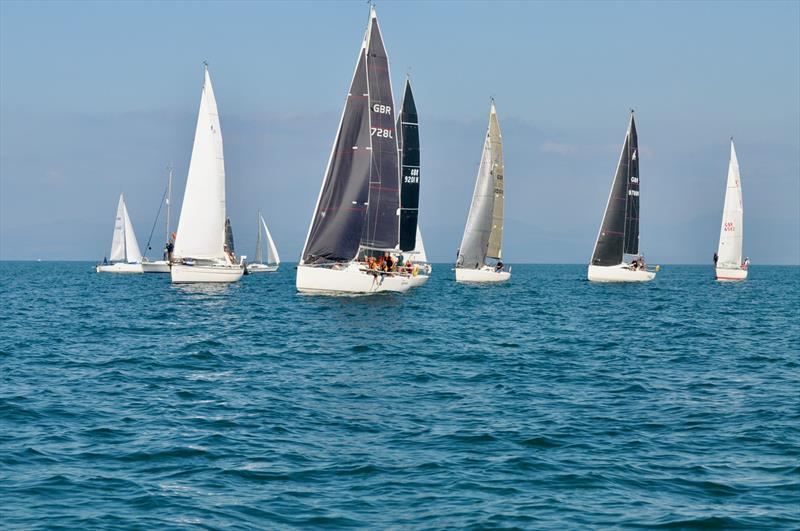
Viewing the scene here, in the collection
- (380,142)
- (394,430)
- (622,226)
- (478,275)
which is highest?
(380,142)

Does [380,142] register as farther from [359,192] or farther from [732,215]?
[732,215]

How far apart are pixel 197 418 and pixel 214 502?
515 cm

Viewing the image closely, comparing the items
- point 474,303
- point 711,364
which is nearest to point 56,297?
point 474,303

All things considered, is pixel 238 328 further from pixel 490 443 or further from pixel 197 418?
pixel 490 443

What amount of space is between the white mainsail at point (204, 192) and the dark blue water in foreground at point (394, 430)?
27.7 m

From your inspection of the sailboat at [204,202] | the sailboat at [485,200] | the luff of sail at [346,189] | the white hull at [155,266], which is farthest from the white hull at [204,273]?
the white hull at [155,266]

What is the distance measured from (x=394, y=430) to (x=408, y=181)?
1847 inches

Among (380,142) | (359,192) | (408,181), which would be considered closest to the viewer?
(359,192)

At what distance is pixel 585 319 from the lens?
137ft

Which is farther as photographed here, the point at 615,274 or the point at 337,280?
the point at 615,274

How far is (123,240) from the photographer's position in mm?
114062

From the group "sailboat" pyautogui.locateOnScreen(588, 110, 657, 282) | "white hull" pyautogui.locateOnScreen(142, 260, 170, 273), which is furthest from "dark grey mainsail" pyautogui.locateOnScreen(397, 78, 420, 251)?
"white hull" pyautogui.locateOnScreen(142, 260, 170, 273)

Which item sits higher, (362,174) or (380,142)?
(380,142)

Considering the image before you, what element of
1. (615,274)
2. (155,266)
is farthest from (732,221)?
(155,266)
